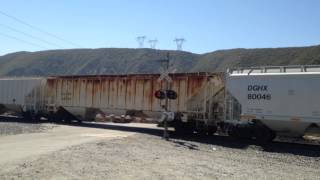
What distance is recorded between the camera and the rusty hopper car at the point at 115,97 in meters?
24.5

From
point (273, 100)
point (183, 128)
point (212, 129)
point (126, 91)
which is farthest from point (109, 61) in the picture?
point (273, 100)

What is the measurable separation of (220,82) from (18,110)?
20.2m

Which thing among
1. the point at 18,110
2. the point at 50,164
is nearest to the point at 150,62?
the point at 18,110

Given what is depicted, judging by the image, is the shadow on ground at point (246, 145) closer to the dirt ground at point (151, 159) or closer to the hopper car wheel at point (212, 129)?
the dirt ground at point (151, 159)

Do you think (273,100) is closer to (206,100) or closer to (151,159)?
(206,100)

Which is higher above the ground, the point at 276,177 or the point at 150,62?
the point at 150,62

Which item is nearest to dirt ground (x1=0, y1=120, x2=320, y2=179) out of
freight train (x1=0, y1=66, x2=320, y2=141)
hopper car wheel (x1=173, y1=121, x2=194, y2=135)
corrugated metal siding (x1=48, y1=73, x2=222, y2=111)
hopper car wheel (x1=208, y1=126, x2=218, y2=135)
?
freight train (x1=0, y1=66, x2=320, y2=141)

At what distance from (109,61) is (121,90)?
110 m

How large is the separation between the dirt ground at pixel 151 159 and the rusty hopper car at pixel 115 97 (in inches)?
138

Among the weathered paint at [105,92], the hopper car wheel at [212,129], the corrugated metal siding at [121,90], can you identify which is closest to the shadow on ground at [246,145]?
the hopper car wheel at [212,129]

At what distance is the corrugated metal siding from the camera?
84.1 ft

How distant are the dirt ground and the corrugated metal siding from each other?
15.3ft

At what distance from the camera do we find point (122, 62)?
137750 mm

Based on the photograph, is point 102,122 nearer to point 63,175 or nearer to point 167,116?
point 167,116
